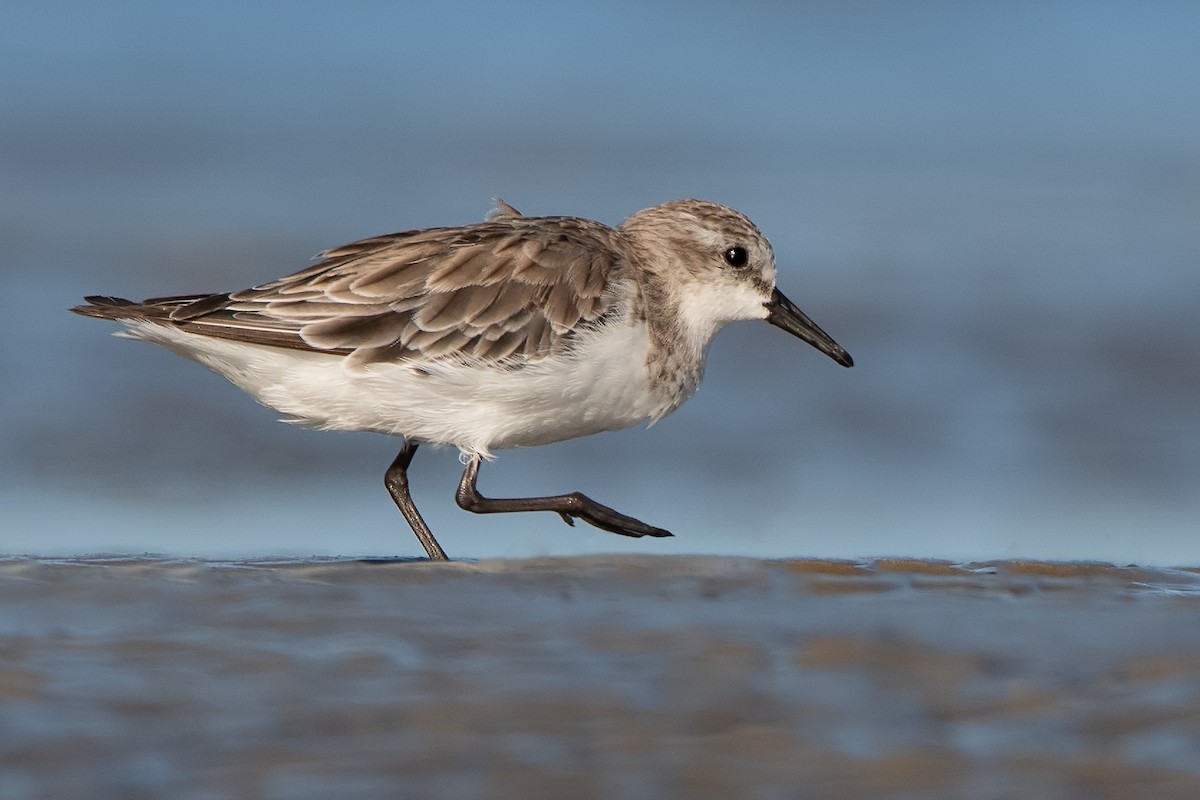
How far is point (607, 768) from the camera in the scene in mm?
3592

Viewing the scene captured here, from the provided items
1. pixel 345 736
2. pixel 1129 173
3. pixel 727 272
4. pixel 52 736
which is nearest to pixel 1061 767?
pixel 345 736

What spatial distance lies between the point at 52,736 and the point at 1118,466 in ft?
22.6

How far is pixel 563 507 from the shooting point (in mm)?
6941

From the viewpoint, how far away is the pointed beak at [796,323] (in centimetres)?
754

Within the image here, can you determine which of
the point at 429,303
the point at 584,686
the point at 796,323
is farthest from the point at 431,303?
the point at 584,686

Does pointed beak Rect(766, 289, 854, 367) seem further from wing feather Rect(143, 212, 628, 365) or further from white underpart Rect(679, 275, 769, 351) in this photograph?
wing feather Rect(143, 212, 628, 365)

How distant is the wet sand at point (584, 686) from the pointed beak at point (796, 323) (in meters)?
2.30

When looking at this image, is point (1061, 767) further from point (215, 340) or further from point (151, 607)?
point (215, 340)

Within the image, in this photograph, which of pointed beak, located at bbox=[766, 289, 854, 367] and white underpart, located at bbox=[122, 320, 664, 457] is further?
pointed beak, located at bbox=[766, 289, 854, 367]

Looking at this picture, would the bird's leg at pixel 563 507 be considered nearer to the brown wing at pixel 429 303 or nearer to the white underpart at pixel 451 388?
the white underpart at pixel 451 388

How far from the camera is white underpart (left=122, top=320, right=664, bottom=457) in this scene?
659 centimetres

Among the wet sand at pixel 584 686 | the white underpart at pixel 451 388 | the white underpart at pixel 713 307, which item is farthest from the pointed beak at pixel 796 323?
the wet sand at pixel 584 686

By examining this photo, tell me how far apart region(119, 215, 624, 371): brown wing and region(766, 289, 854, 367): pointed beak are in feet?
3.21

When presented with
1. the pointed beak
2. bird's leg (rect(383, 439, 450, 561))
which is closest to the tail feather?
bird's leg (rect(383, 439, 450, 561))
